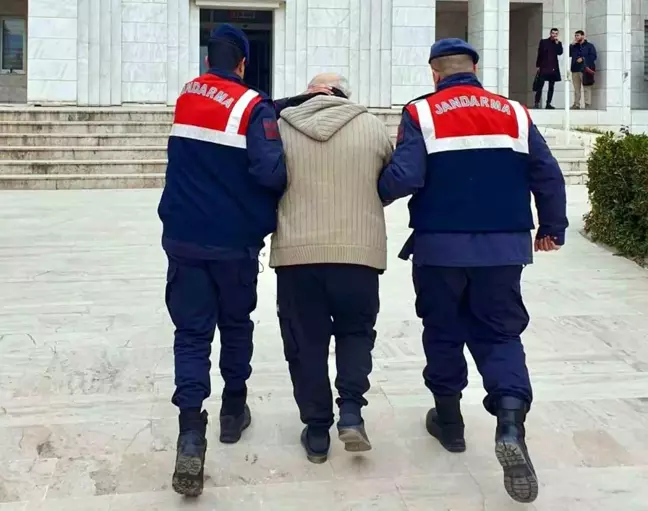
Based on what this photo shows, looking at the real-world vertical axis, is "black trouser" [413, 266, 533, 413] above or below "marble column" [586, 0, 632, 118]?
below

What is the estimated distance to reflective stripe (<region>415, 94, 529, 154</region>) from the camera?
369cm

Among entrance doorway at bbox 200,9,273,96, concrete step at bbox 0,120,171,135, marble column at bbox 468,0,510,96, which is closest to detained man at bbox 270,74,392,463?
concrete step at bbox 0,120,171,135

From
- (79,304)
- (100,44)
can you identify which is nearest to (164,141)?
(100,44)

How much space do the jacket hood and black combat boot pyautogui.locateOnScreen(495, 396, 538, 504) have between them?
1.45 metres

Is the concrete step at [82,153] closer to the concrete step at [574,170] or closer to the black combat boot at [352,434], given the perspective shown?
the concrete step at [574,170]

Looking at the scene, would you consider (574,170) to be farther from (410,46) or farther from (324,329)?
(324,329)

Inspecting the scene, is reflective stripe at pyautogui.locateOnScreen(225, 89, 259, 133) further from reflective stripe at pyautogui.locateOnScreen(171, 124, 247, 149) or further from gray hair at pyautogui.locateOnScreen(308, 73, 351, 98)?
gray hair at pyautogui.locateOnScreen(308, 73, 351, 98)

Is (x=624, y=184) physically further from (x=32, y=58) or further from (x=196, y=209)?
(x=32, y=58)

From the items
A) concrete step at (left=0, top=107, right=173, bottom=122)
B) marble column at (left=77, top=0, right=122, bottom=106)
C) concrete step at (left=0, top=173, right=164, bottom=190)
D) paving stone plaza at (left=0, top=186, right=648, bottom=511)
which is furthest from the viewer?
marble column at (left=77, top=0, right=122, bottom=106)

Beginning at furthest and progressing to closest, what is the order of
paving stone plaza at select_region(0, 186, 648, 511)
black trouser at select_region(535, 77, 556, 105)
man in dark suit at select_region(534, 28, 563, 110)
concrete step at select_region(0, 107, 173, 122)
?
1. black trouser at select_region(535, 77, 556, 105)
2. man in dark suit at select_region(534, 28, 563, 110)
3. concrete step at select_region(0, 107, 173, 122)
4. paving stone plaza at select_region(0, 186, 648, 511)

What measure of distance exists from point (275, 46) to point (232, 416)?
16142mm

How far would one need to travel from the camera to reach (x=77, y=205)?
1200cm

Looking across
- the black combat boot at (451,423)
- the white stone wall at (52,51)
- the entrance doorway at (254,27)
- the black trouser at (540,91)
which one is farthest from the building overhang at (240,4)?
the black combat boot at (451,423)

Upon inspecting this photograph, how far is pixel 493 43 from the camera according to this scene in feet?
63.9
